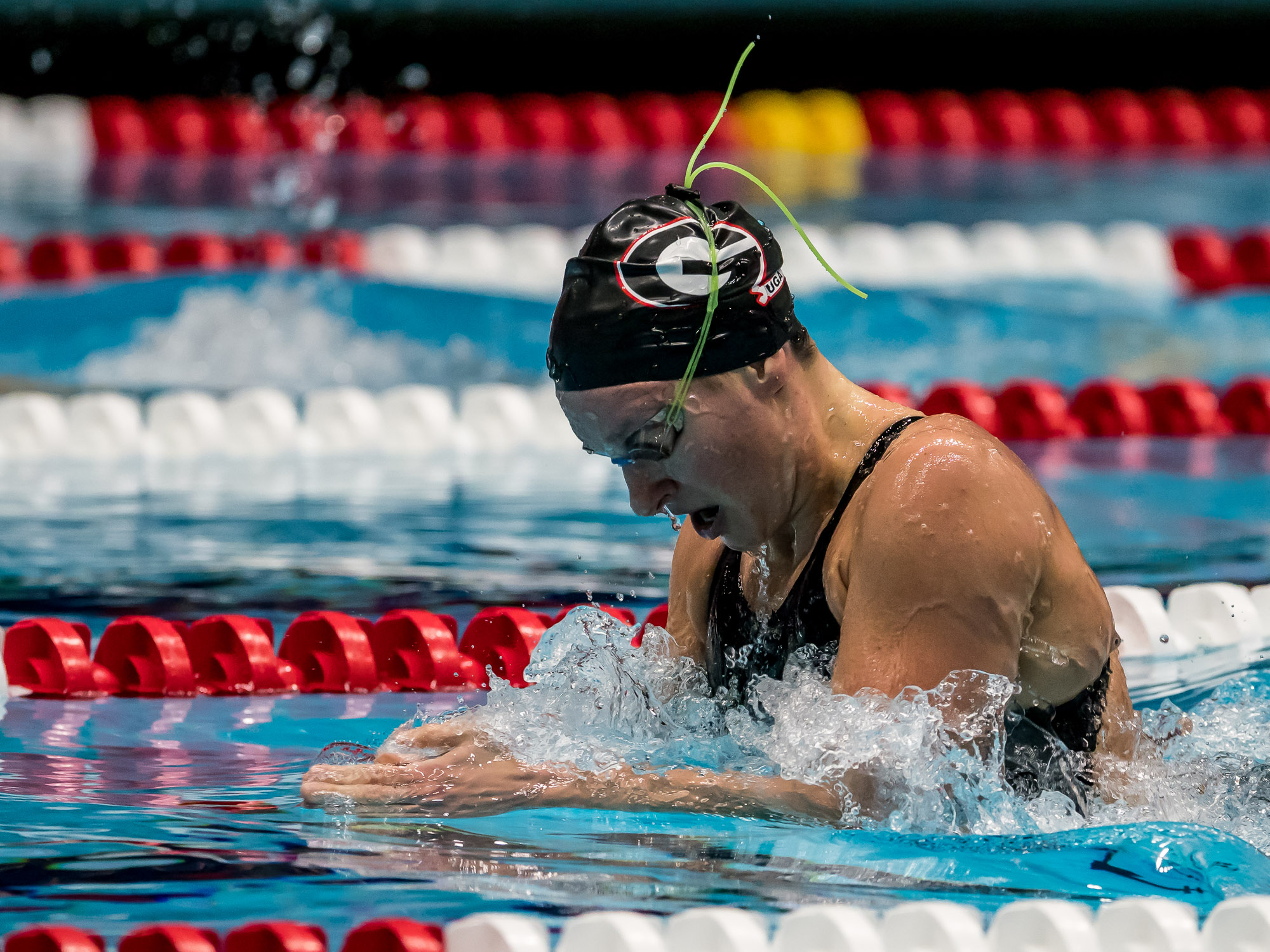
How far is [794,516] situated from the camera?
2068 mm

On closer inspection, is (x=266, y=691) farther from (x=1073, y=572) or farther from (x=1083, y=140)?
(x=1083, y=140)

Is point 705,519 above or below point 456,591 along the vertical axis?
above

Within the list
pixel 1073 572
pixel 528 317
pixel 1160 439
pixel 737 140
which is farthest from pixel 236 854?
pixel 737 140

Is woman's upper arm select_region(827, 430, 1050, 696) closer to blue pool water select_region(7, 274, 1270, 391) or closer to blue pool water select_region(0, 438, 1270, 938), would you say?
blue pool water select_region(0, 438, 1270, 938)

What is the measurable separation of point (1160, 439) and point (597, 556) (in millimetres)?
2152

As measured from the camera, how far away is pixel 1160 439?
538 centimetres

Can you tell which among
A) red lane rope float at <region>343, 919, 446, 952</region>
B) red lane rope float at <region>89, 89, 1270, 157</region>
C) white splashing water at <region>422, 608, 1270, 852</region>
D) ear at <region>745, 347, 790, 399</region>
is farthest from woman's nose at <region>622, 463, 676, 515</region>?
red lane rope float at <region>89, 89, 1270, 157</region>

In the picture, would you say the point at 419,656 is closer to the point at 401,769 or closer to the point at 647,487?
the point at 401,769

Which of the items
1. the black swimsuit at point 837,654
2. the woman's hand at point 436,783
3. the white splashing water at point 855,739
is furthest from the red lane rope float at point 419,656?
the black swimsuit at point 837,654

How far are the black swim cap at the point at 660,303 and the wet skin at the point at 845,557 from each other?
2cm

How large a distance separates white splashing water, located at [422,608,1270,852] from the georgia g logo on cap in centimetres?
46

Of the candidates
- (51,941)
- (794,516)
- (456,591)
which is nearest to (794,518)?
(794,516)

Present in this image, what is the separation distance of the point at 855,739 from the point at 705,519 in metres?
0.30

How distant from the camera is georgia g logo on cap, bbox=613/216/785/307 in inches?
77.0
